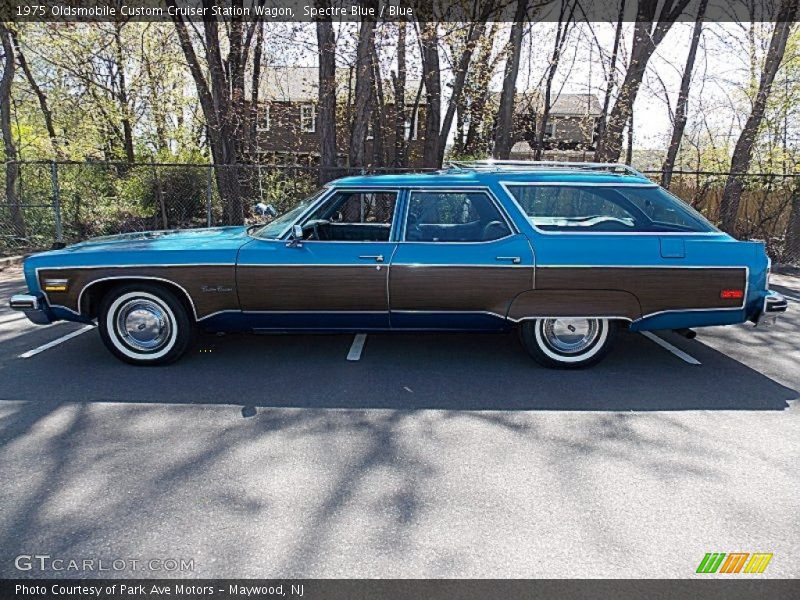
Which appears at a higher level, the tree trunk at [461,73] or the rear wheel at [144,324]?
the tree trunk at [461,73]

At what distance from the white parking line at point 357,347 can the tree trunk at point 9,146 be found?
28.5 ft

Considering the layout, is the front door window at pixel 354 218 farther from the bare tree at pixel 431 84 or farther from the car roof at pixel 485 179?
the bare tree at pixel 431 84

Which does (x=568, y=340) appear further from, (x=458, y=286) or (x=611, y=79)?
(x=611, y=79)

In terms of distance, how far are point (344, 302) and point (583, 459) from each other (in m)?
2.21

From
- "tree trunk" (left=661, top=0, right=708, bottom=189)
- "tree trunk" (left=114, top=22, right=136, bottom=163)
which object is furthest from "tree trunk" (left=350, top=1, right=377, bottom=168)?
"tree trunk" (left=661, top=0, right=708, bottom=189)

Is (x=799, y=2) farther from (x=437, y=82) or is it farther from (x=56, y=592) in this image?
(x=56, y=592)

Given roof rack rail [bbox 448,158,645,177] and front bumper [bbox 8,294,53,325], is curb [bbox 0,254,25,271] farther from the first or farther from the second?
roof rack rail [bbox 448,158,645,177]

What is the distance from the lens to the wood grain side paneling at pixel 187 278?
441 centimetres

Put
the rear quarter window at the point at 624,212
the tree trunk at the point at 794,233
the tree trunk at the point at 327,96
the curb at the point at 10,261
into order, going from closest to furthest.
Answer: the rear quarter window at the point at 624,212, the curb at the point at 10,261, the tree trunk at the point at 794,233, the tree trunk at the point at 327,96

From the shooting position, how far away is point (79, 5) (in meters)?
11.9

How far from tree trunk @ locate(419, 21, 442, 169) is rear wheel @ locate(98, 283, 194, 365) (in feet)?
33.2

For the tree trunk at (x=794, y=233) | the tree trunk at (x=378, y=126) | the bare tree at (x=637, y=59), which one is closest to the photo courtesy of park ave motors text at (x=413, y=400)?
the tree trunk at (x=794, y=233)

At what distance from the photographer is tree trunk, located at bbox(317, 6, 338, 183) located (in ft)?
35.9

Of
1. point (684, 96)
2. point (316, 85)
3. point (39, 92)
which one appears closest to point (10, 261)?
point (316, 85)
